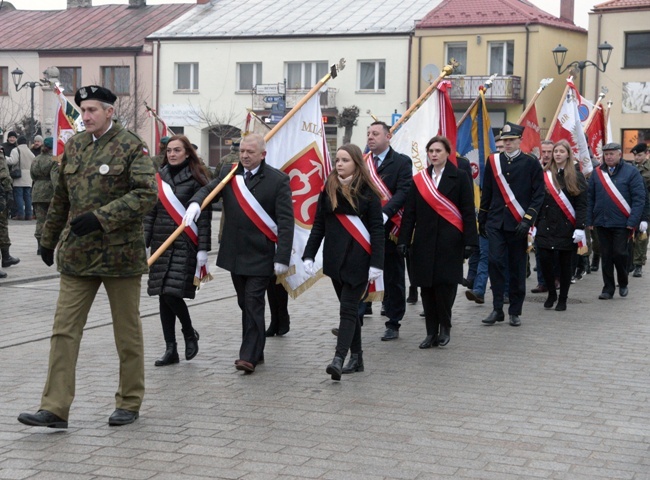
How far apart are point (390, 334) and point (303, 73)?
43.2 meters

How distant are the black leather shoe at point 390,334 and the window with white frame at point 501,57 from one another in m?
41.1

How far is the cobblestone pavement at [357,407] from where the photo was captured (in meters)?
5.76

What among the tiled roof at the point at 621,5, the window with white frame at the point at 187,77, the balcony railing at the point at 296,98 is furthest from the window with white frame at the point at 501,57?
the window with white frame at the point at 187,77

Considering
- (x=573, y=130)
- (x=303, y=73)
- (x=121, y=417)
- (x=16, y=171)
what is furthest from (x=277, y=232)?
(x=303, y=73)

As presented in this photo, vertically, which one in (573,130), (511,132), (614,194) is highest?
(573,130)

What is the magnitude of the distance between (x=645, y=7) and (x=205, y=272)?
1616 inches

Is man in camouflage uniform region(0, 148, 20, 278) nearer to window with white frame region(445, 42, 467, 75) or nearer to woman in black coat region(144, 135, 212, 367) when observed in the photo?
woman in black coat region(144, 135, 212, 367)

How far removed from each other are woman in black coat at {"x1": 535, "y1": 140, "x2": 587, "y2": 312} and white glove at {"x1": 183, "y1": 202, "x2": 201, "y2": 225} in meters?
5.49

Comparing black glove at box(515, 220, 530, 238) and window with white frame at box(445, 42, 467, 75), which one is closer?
black glove at box(515, 220, 530, 238)

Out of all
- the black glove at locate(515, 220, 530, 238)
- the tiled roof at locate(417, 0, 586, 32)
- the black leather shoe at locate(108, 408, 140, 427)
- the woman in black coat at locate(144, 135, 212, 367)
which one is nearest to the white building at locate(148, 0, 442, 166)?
the tiled roof at locate(417, 0, 586, 32)

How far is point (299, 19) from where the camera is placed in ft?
174

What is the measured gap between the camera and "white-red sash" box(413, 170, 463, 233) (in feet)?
31.6

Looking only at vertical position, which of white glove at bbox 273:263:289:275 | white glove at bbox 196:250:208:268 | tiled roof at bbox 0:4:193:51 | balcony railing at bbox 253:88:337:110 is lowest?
white glove at bbox 273:263:289:275

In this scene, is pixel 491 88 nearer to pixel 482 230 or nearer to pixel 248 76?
pixel 248 76
